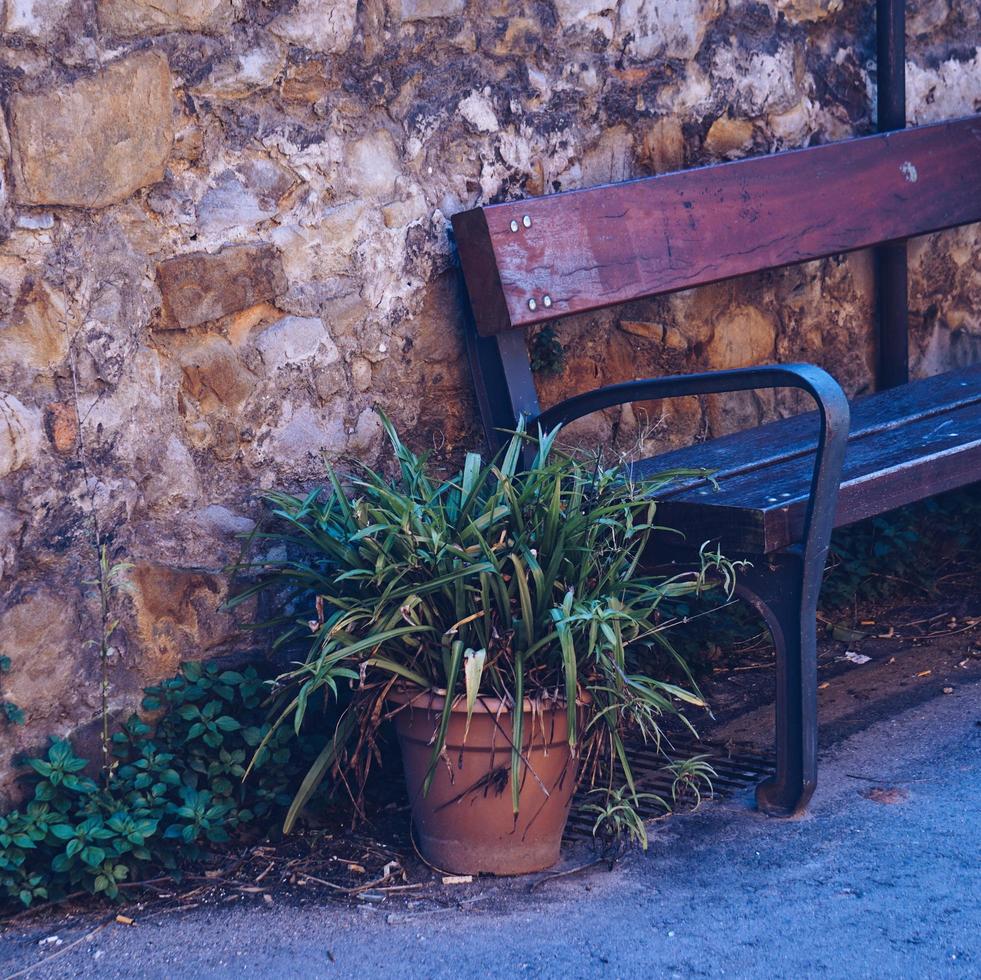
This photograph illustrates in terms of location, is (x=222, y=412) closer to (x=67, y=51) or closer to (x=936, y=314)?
(x=67, y=51)

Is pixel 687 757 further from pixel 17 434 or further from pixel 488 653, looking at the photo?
pixel 17 434

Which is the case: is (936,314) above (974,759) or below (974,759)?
above

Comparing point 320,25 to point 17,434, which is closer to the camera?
point 17,434

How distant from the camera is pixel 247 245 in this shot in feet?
7.93

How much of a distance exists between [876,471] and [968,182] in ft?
4.55

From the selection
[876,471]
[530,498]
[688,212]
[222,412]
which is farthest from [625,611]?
[688,212]

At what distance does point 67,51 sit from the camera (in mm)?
2162

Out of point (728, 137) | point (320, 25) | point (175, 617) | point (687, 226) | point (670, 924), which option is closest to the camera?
→ point (670, 924)

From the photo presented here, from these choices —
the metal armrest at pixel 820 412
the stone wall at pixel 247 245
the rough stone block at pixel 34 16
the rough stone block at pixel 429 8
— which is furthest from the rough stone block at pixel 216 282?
the metal armrest at pixel 820 412

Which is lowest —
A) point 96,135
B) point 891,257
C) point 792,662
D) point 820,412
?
point 792,662

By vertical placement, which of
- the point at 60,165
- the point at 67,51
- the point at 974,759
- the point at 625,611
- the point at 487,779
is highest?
the point at 67,51

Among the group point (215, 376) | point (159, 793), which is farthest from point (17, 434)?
point (159, 793)

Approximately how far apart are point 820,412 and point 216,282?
1.10 m

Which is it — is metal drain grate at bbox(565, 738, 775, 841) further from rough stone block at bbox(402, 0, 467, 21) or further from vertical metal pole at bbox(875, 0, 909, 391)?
rough stone block at bbox(402, 0, 467, 21)
